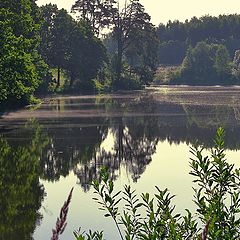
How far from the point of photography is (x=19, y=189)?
17.3 metres

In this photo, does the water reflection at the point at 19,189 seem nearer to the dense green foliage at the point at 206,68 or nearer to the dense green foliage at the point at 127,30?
the dense green foliage at the point at 127,30

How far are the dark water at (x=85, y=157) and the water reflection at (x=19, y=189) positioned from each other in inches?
0.9

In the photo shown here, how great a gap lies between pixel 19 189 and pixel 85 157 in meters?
6.91

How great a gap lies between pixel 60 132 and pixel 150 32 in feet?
229

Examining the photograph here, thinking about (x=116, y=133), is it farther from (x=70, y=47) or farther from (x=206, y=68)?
(x=206, y=68)

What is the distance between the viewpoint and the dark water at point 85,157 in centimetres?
1448

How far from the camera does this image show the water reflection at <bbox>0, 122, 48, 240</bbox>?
13.3m

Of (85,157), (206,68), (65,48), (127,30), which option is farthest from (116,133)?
(206,68)

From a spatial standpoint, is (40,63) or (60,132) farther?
(40,63)

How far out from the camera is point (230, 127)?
35.2m

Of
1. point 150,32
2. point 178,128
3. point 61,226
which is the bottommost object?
point 178,128

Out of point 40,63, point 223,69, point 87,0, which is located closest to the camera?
point 40,63

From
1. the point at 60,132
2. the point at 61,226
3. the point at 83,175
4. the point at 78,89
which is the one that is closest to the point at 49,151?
the point at 83,175

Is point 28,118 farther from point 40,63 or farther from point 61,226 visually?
point 61,226
